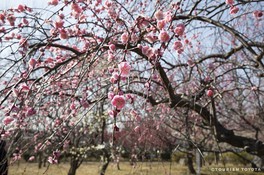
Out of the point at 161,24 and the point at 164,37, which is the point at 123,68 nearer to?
the point at 164,37

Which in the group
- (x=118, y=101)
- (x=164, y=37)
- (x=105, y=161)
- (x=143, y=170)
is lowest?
(x=143, y=170)

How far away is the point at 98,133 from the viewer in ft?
29.7

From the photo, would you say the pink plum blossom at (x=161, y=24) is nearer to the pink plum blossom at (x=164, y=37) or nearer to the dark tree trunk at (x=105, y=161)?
the pink plum blossom at (x=164, y=37)

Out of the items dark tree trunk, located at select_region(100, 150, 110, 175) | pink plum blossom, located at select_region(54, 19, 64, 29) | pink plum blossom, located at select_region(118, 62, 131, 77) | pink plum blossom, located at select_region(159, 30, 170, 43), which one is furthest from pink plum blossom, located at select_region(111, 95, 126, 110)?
dark tree trunk, located at select_region(100, 150, 110, 175)

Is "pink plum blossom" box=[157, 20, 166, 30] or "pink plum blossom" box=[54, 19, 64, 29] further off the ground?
"pink plum blossom" box=[54, 19, 64, 29]

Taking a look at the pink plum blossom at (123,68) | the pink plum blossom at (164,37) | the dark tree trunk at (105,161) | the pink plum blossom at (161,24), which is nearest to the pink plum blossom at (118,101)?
the pink plum blossom at (123,68)

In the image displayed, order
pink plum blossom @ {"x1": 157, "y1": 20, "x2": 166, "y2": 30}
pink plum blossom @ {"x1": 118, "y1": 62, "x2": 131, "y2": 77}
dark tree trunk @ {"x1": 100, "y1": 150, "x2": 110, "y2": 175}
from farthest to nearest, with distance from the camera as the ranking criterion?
1. dark tree trunk @ {"x1": 100, "y1": 150, "x2": 110, "y2": 175}
2. pink plum blossom @ {"x1": 157, "y1": 20, "x2": 166, "y2": 30}
3. pink plum blossom @ {"x1": 118, "y1": 62, "x2": 131, "y2": 77}

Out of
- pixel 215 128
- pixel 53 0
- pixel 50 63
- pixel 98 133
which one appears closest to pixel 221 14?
pixel 215 128

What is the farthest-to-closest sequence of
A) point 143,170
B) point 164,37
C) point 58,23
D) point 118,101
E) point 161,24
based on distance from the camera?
1. point 143,170
2. point 58,23
3. point 161,24
4. point 164,37
5. point 118,101

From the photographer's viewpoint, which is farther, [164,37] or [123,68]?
[164,37]

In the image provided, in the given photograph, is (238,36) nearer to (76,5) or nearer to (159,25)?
(159,25)

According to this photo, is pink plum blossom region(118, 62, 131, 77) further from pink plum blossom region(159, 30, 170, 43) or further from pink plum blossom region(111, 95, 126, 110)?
pink plum blossom region(159, 30, 170, 43)

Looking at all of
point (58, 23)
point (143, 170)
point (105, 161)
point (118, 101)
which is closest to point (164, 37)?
point (118, 101)

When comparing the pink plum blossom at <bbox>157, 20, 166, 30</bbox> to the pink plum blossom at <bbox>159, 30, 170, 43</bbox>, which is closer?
the pink plum blossom at <bbox>159, 30, 170, 43</bbox>
